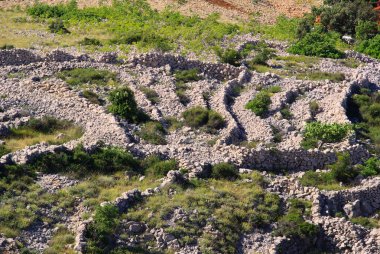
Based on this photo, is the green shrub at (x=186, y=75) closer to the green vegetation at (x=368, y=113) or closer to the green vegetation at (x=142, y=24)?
the green vegetation at (x=142, y=24)

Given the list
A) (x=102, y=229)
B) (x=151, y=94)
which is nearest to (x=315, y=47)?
(x=151, y=94)

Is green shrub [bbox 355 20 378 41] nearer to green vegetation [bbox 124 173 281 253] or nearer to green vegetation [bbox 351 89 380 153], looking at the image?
green vegetation [bbox 351 89 380 153]

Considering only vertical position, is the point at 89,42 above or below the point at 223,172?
below

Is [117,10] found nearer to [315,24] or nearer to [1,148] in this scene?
[315,24]

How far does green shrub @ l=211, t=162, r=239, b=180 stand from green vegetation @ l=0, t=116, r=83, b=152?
7.18 m

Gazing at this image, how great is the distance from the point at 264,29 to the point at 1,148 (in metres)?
30.1

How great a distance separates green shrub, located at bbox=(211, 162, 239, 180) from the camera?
3080 centimetres

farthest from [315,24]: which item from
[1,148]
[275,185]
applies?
[1,148]

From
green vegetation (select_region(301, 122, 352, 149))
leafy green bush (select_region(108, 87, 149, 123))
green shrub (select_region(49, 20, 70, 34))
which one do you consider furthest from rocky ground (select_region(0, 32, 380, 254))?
green shrub (select_region(49, 20, 70, 34))

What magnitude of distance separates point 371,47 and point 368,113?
504 inches

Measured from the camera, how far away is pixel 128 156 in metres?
31.2

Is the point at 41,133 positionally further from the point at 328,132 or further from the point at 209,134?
the point at 328,132

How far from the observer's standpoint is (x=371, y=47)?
166ft

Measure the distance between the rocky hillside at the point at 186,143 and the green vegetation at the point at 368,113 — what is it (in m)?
0.08
